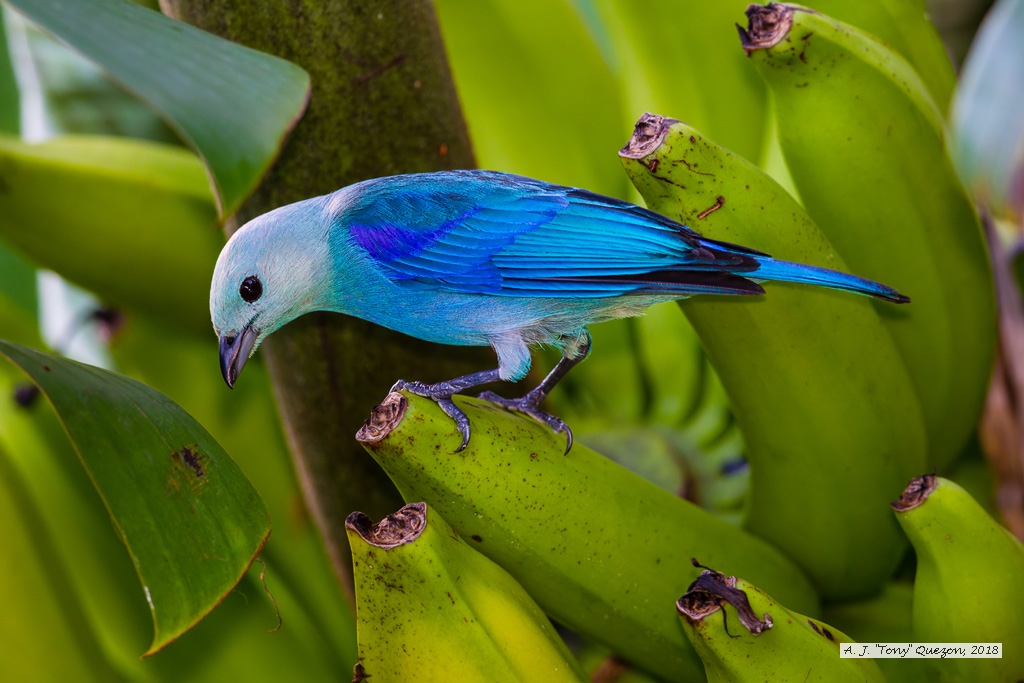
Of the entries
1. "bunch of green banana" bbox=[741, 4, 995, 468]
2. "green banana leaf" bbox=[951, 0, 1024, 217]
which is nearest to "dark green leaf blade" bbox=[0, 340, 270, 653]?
"green banana leaf" bbox=[951, 0, 1024, 217]

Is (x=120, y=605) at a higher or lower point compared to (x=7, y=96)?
lower

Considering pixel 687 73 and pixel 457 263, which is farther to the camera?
pixel 687 73

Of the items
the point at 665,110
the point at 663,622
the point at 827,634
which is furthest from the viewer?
the point at 665,110

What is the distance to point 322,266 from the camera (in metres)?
1.09

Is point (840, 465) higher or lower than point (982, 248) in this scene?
lower

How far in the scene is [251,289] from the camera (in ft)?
3.30

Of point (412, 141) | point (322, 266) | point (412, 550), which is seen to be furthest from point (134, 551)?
point (412, 141)

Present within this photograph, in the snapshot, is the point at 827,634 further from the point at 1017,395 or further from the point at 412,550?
the point at 1017,395

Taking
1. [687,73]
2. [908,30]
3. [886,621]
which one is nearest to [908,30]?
[908,30]

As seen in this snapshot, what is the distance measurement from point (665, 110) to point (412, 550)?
102 centimetres

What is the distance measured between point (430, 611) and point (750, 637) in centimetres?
31

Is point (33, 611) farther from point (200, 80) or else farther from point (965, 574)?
point (965, 574)

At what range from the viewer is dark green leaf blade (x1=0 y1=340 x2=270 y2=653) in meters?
0.74

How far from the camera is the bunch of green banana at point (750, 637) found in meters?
0.84
